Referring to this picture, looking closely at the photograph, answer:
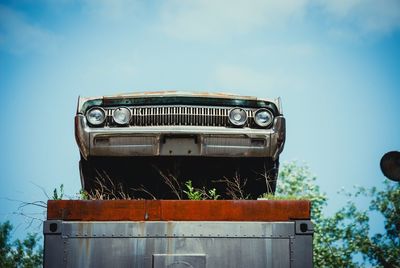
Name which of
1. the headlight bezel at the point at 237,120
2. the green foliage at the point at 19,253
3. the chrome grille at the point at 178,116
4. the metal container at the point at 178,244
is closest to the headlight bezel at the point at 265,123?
the headlight bezel at the point at 237,120

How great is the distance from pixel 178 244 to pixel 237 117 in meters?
1.62

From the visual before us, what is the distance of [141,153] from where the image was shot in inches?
247

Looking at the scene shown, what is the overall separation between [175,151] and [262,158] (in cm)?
88

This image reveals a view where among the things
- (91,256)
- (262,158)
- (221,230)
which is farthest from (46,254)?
(262,158)

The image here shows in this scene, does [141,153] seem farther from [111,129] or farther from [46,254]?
[46,254]

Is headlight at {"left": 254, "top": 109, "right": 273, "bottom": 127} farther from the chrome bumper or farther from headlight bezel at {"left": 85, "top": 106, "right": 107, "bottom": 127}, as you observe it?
headlight bezel at {"left": 85, "top": 106, "right": 107, "bottom": 127}

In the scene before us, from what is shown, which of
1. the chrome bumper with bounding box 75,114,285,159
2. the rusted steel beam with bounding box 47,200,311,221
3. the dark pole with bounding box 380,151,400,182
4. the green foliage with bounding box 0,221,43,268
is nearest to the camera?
the rusted steel beam with bounding box 47,200,311,221

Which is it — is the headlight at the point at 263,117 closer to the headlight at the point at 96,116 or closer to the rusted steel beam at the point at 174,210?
the rusted steel beam at the point at 174,210

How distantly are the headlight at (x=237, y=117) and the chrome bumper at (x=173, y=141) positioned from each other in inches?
2.8

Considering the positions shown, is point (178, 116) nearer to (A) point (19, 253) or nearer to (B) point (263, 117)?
(B) point (263, 117)

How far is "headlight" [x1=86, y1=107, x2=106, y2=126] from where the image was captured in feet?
20.8

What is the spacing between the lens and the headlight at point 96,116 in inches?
249

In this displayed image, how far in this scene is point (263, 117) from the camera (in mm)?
6398

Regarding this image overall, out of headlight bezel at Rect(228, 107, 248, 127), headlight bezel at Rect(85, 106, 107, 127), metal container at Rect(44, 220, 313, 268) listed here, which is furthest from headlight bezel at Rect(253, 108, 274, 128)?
headlight bezel at Rect(85, 106, 107, 127)
